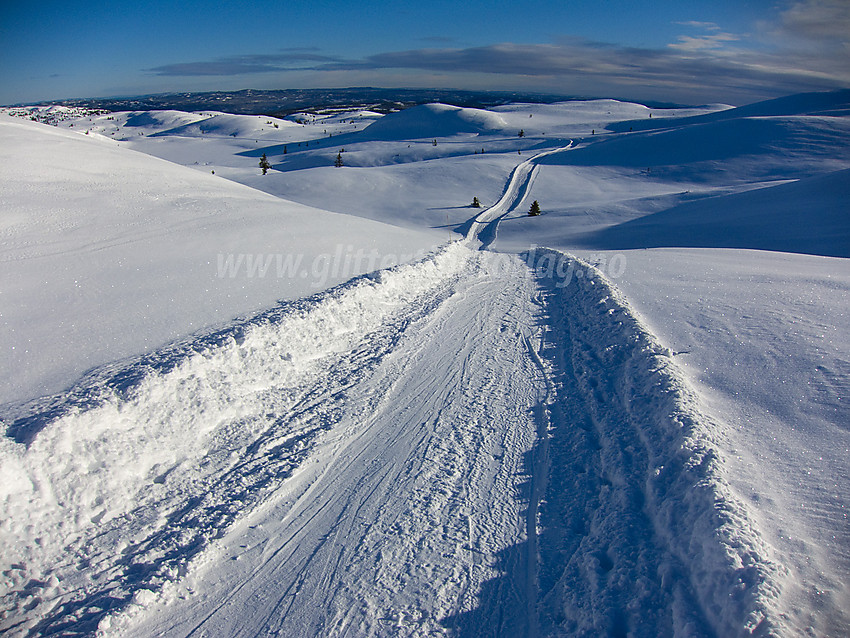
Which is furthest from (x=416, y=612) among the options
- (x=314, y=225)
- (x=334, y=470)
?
(x=314, y=225)

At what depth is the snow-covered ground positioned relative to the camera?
349 cm

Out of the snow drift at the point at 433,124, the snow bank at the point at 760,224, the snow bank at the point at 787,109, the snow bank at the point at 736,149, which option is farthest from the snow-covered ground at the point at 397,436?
the snow drift at the point at 433,124

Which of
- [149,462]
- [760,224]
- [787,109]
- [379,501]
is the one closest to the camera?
[379,501]

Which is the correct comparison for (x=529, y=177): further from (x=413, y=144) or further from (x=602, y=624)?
(x=602, y=624)

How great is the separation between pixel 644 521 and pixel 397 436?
269 cm

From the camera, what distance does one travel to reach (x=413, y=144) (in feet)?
166

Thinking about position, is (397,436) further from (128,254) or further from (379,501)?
(128,254)

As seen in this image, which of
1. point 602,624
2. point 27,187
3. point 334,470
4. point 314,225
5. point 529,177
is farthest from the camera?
point 529,177

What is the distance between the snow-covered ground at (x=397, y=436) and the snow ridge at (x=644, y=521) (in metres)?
0.02

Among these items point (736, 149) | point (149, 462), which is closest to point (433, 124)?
point (736, 149)

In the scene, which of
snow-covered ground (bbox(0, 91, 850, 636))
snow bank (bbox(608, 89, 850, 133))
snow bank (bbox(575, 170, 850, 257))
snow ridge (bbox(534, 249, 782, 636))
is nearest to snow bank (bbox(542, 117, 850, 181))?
snow bank (bbox(608, 89, 850, 133))

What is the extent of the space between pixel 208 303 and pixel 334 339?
2.24 m

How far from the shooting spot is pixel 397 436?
5.48 meters

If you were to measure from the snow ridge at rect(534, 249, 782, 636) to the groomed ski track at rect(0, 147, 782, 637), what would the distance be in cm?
2
